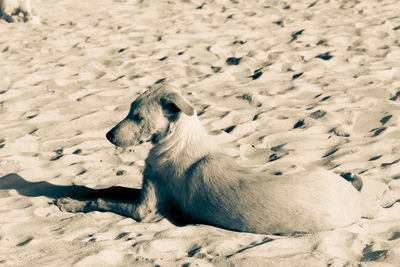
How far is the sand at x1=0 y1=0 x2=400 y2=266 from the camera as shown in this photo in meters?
3.64

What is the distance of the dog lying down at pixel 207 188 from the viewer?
3691 millimetres

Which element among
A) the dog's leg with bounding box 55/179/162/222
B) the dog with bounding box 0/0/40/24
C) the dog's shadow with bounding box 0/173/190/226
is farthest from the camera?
the dog with bounding box 0/0/40/24

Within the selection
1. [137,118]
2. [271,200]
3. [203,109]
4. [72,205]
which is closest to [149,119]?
[137,118]

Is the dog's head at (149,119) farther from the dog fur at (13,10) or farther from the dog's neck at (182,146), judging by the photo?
the dog fur at (13,10)

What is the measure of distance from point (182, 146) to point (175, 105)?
334 mm

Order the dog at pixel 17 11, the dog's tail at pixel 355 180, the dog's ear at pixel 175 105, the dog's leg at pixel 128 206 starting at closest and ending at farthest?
the dog's ear at pixel 175 105 < the dog's leg at pixel 128 206 < the dog's tail at pixel 355 180 < the dog at pixel 17 11

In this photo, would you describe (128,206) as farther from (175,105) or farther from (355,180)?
(355,180)

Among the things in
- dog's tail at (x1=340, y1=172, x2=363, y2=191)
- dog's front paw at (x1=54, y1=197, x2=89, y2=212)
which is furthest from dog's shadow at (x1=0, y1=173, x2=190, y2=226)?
dog's tail at (x1=340, y1=172, x2=363, y2=191)

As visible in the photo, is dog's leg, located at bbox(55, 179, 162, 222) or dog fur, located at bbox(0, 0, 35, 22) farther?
dog fur, located at bbox(0, 0, 35, 22)

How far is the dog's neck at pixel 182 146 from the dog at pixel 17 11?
741cm

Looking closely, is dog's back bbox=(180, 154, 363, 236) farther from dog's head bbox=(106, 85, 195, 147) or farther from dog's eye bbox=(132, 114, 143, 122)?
dog's eye bbox=(132, 114, 143, 122)

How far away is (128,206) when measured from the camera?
4352mm

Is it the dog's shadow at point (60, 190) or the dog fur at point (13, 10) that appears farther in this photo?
the dog fur at point (13, 10)

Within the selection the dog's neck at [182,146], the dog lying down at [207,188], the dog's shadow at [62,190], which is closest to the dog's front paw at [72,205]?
the dog lying down at [207,188]
